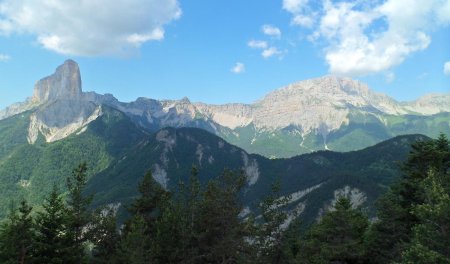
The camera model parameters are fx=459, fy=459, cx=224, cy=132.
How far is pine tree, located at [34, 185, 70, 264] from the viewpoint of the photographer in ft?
192

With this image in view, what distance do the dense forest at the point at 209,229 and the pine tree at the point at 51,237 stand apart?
123 mm

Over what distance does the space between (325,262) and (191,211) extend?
20.8 metres

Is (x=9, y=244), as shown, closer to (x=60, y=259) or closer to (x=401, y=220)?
(x=60, y=259)

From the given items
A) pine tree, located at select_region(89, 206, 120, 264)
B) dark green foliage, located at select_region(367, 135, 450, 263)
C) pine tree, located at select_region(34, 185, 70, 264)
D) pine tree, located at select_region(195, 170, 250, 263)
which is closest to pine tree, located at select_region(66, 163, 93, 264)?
pine tree, located at select_region(34, 185, 70, 264)

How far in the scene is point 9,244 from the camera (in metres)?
58.0

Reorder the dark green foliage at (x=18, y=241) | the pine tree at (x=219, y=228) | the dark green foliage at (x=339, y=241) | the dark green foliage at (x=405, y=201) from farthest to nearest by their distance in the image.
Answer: the pine tree at (x=219, y=228) → the dark green foliage at (x=339, y=241) → the dark green foliage at (x=405, y=201) → the dark green foliage at (x=18, y=241)

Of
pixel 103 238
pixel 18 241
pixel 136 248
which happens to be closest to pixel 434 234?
pixel 136 248

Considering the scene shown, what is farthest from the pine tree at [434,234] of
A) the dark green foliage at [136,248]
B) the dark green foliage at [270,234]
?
the dark green foliage at [136,248]

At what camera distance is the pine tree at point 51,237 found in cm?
5862

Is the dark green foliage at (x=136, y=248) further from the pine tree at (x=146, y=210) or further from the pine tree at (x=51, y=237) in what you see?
the pine tree at (x=51, y=237)

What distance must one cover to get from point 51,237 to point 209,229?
21185 mm

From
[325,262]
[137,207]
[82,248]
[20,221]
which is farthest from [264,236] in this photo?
[20,221]

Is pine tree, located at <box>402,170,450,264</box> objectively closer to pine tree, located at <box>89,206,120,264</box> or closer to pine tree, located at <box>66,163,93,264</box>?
pine tree, located at <box>66,163,93,264</box>

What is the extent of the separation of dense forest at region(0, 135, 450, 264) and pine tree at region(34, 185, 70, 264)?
0.12 metres
